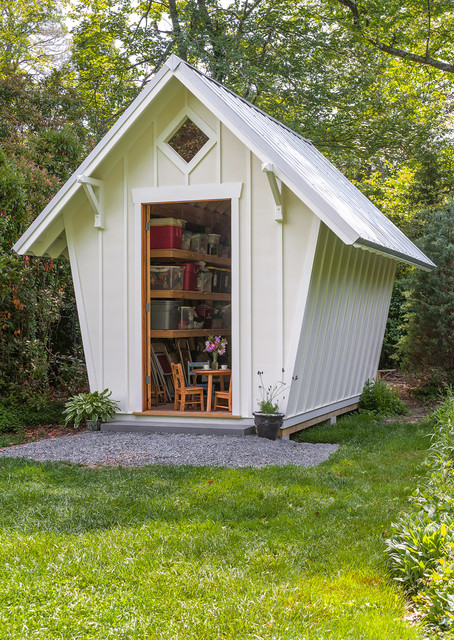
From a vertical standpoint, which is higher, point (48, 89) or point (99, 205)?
point (48, 89)

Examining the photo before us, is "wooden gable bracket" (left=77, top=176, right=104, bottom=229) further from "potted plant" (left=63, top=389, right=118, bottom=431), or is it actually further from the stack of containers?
"potted plant" (left=63, top=389, right=118, bottom=431)

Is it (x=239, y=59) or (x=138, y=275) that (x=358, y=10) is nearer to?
(x=239, y=59)

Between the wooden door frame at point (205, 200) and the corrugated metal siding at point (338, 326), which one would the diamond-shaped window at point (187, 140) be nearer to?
the wooden door frame at point (205, 200)

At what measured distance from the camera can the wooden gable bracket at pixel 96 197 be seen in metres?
9.22

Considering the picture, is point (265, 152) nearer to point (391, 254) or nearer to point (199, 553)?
point (391, 254)

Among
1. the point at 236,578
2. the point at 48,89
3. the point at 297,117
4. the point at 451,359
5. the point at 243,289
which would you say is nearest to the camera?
the point at 236,578

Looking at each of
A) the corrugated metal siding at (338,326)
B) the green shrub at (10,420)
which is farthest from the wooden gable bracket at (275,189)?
the green shrub at (10,420)

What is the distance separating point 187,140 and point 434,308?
6049 mm

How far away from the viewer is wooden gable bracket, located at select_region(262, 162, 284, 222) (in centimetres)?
805

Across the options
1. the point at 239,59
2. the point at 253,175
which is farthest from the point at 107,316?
the point at 239,59

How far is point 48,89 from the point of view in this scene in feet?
46.6

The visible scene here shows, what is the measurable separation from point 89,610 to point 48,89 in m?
12.5

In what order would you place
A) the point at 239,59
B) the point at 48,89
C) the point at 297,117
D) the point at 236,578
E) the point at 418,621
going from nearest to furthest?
the point at 418,621 < the point at 236,578 < the point at 48,89 < the point at 239,59 < the point at 297,117

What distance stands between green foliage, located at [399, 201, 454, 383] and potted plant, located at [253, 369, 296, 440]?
5443mm
